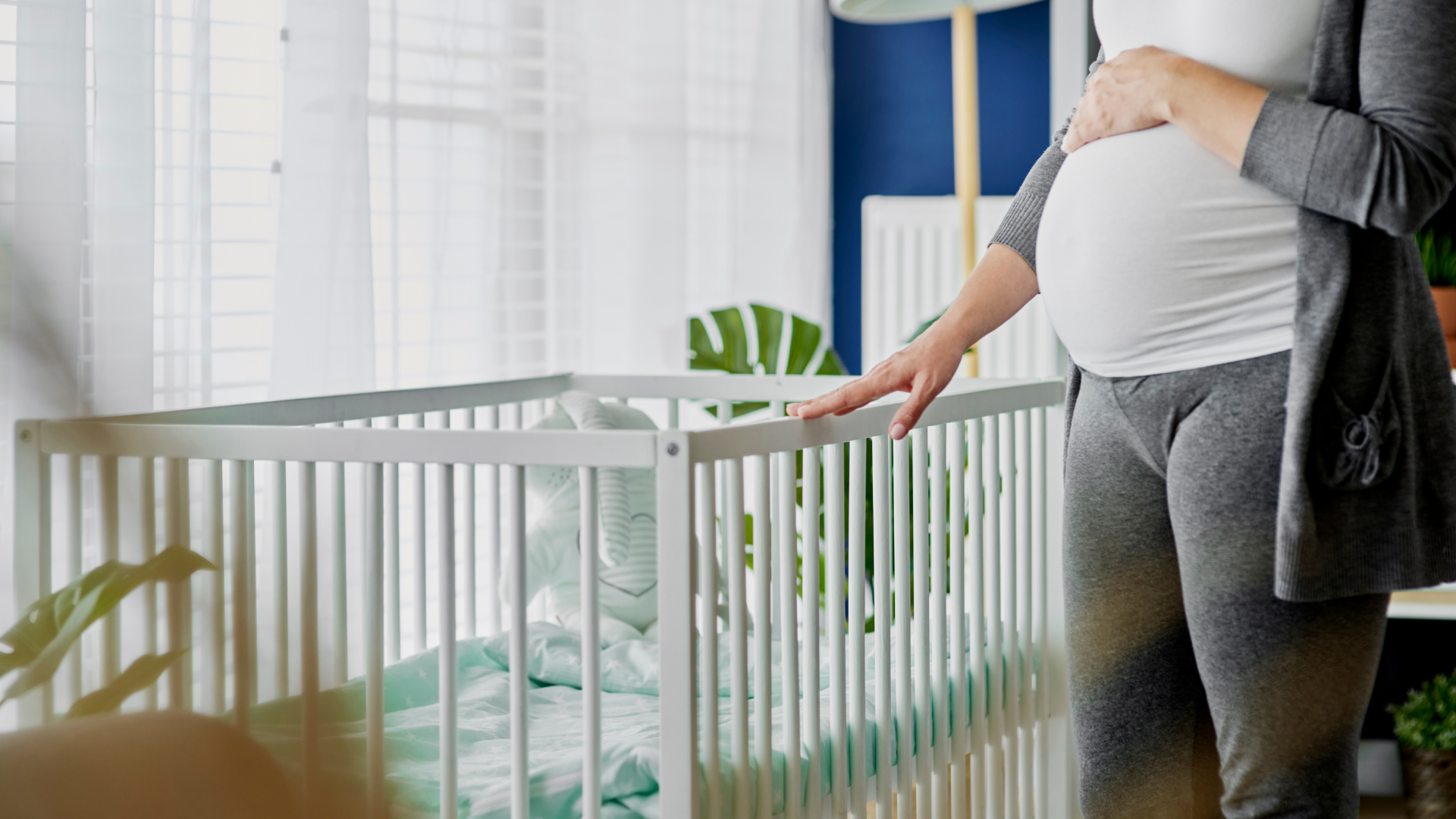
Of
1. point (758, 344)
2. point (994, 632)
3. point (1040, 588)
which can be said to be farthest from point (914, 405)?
point (758, 344)

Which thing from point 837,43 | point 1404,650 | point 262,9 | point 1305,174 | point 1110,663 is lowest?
point 1404,650

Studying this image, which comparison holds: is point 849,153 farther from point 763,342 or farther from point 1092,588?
A: point 1092,588

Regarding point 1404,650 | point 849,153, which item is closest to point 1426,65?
point 1404,650

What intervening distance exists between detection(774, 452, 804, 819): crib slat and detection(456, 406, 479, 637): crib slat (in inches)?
10.6

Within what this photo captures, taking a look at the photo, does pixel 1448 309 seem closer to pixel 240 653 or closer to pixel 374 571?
pixel 374 571

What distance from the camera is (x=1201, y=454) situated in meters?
0.74

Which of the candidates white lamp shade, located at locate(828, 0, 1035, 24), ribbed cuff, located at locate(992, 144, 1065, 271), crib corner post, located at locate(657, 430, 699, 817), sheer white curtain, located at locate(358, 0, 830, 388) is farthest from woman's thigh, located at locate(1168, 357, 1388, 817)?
white lamp shade, located at locate(828, 0, 1035, 24)

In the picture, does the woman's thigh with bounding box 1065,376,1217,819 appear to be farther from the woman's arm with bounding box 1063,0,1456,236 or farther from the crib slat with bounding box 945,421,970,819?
the crib slat with bounding box 945,421,970,819

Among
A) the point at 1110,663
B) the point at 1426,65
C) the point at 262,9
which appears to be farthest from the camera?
the point at 262,9

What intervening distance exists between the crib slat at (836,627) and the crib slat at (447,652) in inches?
12.9

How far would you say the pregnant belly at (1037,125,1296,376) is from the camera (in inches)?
28.6

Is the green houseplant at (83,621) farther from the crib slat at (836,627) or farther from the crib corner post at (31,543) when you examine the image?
the crib slat at (836,627)

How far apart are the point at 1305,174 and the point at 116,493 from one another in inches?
26.6

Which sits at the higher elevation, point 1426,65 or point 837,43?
point 837,43
